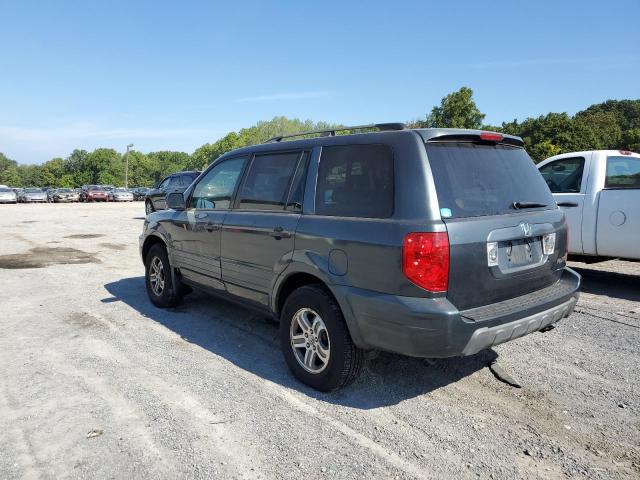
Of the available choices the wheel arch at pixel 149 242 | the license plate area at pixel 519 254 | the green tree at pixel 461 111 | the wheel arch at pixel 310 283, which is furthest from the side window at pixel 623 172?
the green tree at pixel 461 111

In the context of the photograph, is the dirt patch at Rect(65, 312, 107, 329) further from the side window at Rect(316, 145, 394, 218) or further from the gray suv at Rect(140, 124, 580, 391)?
the side window at Rect(316, 145, 394, 218)

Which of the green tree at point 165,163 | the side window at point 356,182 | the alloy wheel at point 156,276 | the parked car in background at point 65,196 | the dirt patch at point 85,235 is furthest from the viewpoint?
the green tree at point 165,163

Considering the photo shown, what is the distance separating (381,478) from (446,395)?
1129 mm

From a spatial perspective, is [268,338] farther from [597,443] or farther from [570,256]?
[570,256]

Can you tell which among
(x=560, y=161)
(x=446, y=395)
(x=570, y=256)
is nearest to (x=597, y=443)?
(x=446, y=395)

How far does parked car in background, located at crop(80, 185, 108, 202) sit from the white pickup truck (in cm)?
4577

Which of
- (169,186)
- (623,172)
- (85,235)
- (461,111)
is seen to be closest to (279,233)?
(623,172)

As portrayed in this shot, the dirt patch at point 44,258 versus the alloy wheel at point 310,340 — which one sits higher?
the alloy wheel at point 310,340

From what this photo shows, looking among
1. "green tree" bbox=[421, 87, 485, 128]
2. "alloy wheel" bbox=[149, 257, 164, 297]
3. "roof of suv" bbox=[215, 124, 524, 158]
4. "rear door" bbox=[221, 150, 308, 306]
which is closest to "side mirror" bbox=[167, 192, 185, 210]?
"alloy wheel" bbox=[149, 257, 164, 297]

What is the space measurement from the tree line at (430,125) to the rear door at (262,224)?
3.69 ft

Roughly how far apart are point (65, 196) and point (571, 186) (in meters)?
46.8

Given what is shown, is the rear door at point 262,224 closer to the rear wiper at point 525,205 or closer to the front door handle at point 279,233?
the front door handle at point 279,233

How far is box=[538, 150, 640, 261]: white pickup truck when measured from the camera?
596 centimetres

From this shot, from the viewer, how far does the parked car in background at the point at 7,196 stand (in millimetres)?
38812
